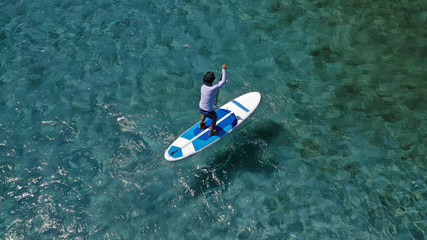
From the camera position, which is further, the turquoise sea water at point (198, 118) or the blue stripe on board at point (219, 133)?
the blue stripe on board at point (219, 133)

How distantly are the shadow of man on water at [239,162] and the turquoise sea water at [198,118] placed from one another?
0.12ft

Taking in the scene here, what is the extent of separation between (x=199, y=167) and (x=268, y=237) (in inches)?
93.1

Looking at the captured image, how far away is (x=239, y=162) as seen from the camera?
31.3ft

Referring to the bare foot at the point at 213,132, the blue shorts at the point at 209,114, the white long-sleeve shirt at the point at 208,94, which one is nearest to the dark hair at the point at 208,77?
the white long-sleeve shirt at the point at 208,94

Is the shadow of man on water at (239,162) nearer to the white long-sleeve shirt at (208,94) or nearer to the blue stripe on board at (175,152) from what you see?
the blue stripe on board at (175,152)

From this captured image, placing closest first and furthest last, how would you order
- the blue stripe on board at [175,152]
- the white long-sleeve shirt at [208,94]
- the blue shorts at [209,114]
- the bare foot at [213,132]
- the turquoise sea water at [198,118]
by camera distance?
the white long-sleeve shirt at [208,94], the turquoise sea water at [198,118], the blue shorts at [209,114], the blue stripe on board at [175,152], the bare foot at [213,132]

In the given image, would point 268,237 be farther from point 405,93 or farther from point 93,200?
point 405,93

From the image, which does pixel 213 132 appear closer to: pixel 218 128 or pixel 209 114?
pixel 218 128

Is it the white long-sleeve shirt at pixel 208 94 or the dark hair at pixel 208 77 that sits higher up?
the dark hair at pixel 208 77

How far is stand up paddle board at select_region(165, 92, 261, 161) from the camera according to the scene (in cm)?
923

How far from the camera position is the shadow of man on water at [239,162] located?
→ 9188 millimetres

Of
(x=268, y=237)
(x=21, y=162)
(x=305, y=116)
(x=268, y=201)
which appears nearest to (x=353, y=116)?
(x=305, y=116)

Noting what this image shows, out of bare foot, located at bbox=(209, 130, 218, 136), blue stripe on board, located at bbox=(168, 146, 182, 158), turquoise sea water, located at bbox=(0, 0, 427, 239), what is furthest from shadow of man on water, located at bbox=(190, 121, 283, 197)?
blue stripe on board, located at bbox=(168, 146, 182, 158)

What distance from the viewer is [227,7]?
1287 cm
